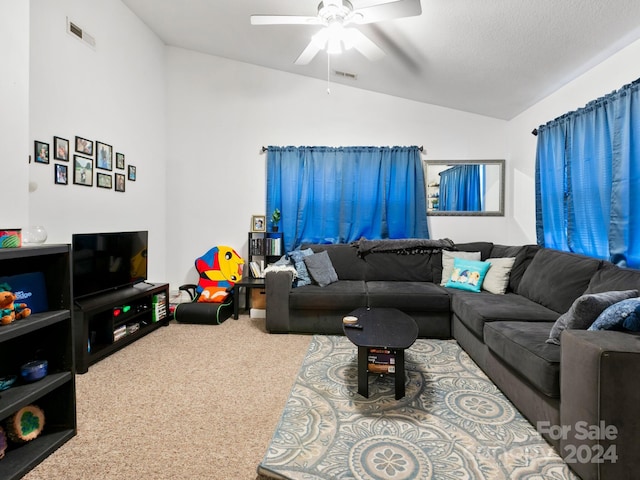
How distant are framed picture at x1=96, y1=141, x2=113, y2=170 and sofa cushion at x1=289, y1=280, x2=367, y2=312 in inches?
86.5

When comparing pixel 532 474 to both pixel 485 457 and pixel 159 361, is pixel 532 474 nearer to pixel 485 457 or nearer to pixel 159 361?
pixel 485 457

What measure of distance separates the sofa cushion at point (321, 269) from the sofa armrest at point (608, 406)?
7.75 feet

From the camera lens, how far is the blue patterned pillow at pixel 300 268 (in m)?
3.44

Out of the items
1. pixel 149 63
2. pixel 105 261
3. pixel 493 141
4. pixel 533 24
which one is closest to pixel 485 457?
pixel 533 24

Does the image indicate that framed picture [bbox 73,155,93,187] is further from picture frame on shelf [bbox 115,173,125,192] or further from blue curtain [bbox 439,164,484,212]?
blue curtain [bbox 439,164,484,212]

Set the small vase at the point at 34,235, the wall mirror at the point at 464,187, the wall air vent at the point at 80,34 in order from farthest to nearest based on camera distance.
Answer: the wall mirror at the point at 464,187 < the wall air vent at the point at 80,34 < the small vase at the point at 34,235

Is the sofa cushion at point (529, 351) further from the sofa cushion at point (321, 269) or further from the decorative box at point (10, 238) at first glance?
the decorative box at point (10, 238)

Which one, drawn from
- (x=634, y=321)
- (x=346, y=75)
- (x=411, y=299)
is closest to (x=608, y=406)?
(x=634, y=321)

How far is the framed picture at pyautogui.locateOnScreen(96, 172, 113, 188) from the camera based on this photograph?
3.08 m

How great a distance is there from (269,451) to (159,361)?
1539 mm

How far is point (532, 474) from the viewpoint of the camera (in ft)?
4.77

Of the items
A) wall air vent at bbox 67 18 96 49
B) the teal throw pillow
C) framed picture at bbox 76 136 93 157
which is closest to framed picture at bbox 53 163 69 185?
framed picture at bbox 76 136 93 157

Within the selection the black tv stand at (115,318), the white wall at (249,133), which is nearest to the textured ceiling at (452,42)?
the white wall at (249,133)

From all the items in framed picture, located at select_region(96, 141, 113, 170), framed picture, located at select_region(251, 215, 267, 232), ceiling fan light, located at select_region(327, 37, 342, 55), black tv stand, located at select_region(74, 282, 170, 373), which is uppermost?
ceiling fan light, located at select_region(327, 37, 342, 55)
